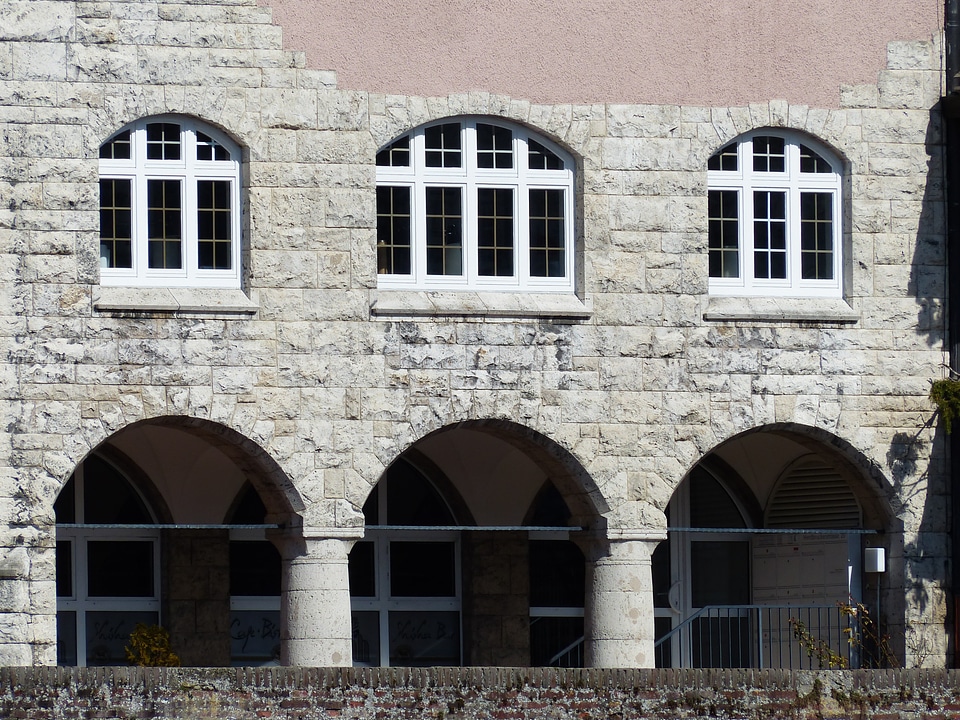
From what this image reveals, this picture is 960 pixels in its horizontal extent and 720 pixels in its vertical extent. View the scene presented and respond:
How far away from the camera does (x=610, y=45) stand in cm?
2111

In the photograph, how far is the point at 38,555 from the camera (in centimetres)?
1936

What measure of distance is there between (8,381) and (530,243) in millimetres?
5151

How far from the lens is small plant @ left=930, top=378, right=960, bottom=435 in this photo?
21000 millimetres

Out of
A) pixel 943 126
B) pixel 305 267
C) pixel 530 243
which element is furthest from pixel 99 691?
pixel 943 126

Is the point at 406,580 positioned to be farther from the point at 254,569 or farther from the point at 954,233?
the point at 954,233

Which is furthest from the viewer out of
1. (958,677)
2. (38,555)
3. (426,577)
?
(426,577)

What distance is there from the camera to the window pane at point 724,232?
21484 millimetres

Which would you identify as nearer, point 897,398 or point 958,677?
point 958,677

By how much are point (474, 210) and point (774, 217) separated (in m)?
3.07

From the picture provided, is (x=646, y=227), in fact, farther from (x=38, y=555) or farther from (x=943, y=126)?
(x=38, y=555)

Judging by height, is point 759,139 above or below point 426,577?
above

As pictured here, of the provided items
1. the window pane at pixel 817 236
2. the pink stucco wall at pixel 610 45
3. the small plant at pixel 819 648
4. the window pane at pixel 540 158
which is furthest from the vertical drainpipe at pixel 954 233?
the window pane at pixel 540 158

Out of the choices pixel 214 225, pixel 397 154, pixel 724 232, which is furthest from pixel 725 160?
pixel 214 225

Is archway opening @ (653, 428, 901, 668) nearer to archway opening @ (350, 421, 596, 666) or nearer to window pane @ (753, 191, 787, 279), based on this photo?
archway opening @ (350, 421, 596, 666)
